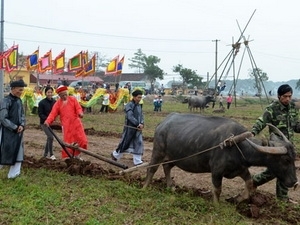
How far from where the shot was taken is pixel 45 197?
18.9 ft

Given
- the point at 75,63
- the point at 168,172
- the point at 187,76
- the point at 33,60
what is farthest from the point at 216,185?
the point at 187,76

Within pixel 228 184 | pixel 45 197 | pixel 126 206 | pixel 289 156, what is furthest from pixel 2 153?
pixel 289 156

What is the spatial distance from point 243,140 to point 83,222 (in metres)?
2.17

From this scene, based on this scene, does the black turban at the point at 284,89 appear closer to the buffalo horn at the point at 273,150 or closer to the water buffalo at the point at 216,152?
the water buffalo at the point at 216,152

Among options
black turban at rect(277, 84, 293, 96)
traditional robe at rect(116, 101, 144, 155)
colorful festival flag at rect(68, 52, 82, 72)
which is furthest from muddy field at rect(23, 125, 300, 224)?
colorful festival flag at rect(68, 52, 82, 72)

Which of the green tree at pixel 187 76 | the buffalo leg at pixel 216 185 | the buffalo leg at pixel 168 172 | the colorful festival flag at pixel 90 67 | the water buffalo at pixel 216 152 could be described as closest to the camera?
the water buffalo at pixel 216 152

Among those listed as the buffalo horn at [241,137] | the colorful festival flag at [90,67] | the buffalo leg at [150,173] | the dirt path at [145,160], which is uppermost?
the colorful festival flag at [90,67]

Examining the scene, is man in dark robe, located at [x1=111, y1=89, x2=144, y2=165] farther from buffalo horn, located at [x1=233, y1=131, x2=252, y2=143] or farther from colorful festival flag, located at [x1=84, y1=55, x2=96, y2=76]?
colorful festival flag, located at [x1=84, y1=55, x2=96, y2=76]

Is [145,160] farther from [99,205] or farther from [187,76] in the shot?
[187,76]

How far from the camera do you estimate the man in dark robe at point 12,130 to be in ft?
21.8

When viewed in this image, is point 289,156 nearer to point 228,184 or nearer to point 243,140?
point 243,140

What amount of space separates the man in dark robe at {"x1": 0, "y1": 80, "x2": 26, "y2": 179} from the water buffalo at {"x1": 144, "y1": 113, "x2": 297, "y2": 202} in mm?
2101

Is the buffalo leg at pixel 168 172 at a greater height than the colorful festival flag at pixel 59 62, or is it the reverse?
the colorful festival flag at pixel 59 62

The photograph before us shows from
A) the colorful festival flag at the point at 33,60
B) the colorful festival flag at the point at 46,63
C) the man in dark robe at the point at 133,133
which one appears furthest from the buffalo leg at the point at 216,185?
the colorful festival flag at the point at 46,63
